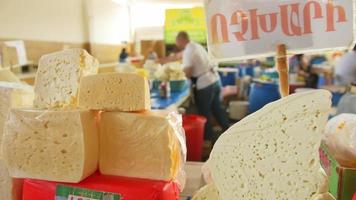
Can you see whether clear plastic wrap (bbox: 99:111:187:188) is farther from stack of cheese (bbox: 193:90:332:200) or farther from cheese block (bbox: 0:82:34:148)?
cheese block (bbox: 0:82:34:148)

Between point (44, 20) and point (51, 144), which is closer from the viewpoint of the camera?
point (51, 144)

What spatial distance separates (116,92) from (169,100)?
230cm

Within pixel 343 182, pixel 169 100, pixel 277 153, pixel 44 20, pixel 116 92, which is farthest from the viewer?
pixel 44 20

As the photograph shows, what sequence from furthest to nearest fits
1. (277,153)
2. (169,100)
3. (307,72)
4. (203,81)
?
(307,72) < (203,81) < (169,100) < (277,153)

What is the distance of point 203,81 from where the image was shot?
4023mm

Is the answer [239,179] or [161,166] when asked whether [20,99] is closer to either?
[161,166]

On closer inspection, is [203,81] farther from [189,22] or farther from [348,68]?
[189,22]

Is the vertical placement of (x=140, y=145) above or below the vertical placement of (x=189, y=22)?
below

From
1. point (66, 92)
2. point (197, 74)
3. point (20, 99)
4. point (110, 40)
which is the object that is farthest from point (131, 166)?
point (110, 40)

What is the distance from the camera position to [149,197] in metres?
0.76

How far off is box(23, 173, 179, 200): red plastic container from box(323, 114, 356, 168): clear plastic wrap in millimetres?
422

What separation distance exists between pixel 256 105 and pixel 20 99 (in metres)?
4.23

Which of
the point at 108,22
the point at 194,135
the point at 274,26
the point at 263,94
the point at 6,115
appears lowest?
the point at 194,135

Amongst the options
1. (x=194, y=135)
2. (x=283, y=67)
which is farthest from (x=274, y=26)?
(x=194, y=135)
